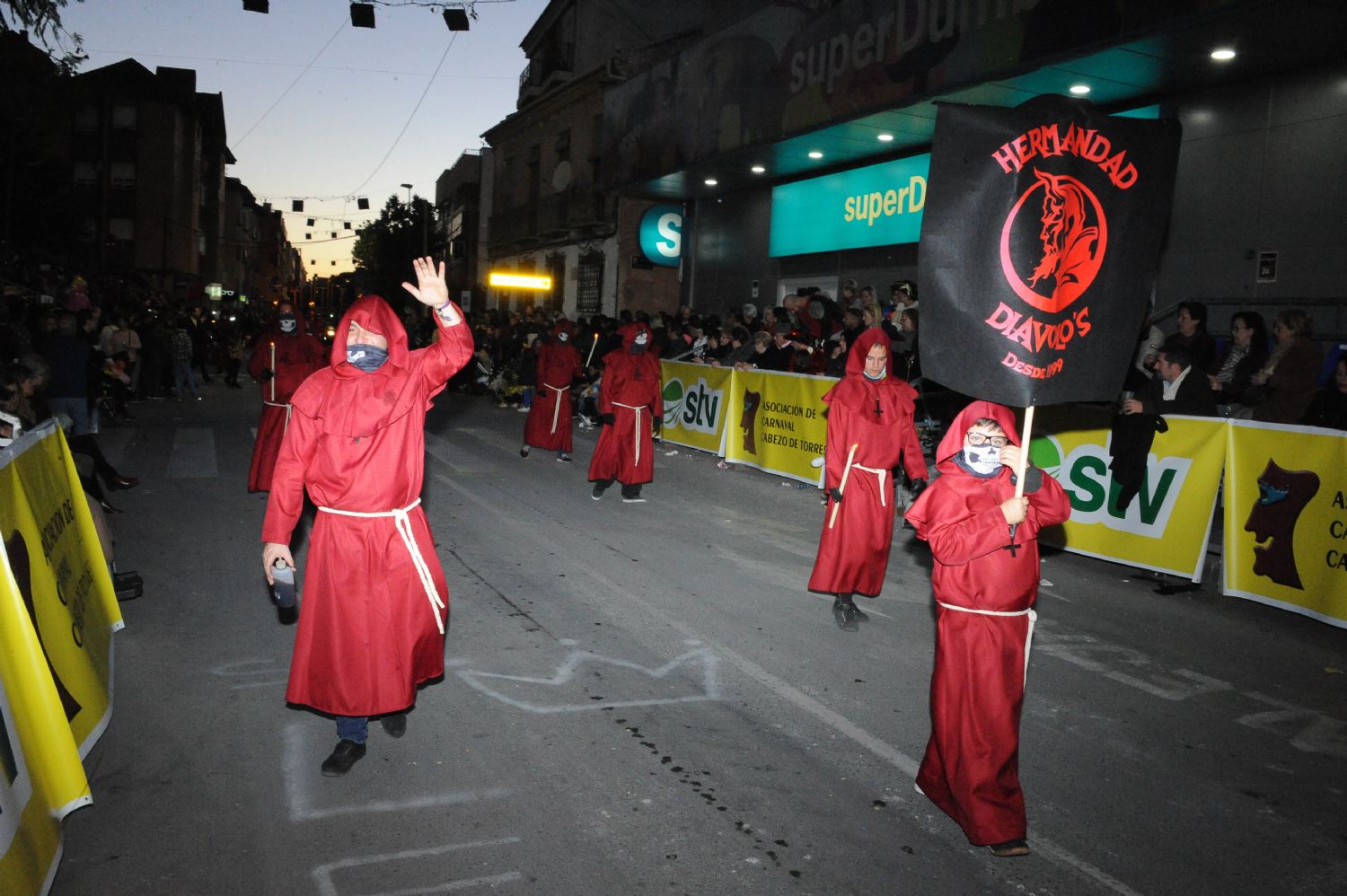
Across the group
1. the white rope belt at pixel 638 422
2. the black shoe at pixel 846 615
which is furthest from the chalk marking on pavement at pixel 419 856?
the white rope belt at pixel 638 422

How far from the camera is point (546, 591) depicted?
7.50 meters

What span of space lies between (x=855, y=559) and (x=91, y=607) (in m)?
4.58

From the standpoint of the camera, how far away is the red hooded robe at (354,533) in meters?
4.40

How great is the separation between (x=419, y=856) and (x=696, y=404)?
515 inches

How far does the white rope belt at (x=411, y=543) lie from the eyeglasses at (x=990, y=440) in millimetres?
2379

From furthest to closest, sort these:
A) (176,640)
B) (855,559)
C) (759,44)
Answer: (759,44) < (855,559) < (176,640)

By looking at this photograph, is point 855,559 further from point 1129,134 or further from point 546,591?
point 1129,134

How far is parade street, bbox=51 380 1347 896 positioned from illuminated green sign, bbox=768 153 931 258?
10.4 meters

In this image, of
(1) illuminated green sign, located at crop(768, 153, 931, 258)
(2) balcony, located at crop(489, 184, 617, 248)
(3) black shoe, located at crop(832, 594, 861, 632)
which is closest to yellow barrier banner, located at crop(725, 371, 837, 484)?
(1) illuminated green sign, located at crop(768, 153, 931, 258)

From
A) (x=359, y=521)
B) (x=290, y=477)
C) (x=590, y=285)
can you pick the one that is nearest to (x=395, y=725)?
(x=359, y=521)

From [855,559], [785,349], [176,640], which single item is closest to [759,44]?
[785,349]

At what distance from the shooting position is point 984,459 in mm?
A: 4113

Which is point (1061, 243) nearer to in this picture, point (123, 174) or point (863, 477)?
point (863, 477)

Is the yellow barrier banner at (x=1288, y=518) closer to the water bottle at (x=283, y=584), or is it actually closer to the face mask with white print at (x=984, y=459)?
the face mask with white print at (x=984, y=459)
